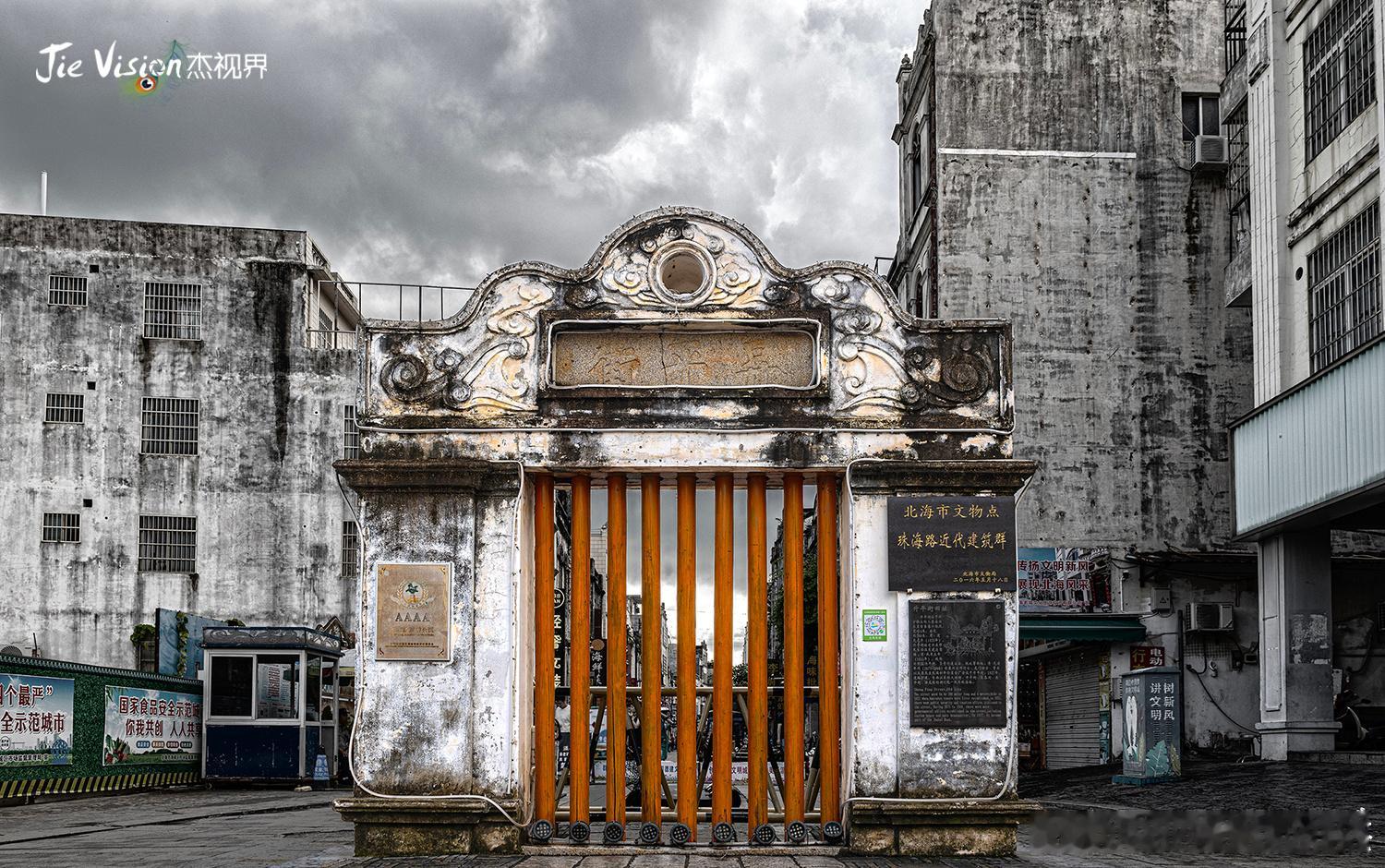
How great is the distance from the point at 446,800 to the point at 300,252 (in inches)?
1194

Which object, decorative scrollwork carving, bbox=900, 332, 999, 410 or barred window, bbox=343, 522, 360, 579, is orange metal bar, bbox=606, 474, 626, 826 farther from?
barred window, bbox=343, 522, 360, 579

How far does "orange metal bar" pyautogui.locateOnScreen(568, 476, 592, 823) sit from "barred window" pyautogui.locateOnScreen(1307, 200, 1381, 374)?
12464mm

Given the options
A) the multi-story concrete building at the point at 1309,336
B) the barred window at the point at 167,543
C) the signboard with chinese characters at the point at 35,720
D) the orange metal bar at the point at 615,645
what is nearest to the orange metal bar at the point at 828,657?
the orange metal bar at the point at 615,645

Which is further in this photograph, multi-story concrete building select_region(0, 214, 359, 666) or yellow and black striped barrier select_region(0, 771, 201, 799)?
multi-story concrete building select_region(0, 214, 359, 666)

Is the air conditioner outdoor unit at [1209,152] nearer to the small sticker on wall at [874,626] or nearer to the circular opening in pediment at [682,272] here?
the circular opening in pediment at [682,272]

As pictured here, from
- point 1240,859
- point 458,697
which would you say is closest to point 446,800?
point 458,697

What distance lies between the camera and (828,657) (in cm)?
1398

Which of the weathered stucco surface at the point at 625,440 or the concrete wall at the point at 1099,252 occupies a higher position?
the concrete wall at the point at 1099,252

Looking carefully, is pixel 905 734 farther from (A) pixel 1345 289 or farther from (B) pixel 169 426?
(B) pixel 169 426

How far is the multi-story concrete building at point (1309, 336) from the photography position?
21531 millimetres

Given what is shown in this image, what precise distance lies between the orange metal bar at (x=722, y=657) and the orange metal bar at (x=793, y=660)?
1.69 feet

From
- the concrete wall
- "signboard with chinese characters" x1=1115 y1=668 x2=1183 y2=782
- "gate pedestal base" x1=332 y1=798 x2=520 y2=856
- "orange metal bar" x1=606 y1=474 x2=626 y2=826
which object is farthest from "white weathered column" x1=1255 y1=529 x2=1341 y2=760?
"gate pedestal base" x1=332 y1=798 x2=520 y2=856

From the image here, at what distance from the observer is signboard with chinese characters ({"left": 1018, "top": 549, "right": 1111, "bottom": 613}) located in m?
31.8

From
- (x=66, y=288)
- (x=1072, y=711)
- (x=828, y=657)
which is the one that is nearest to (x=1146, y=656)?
(x=1072, y=711)
